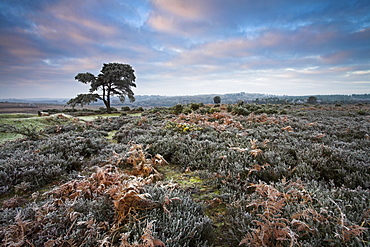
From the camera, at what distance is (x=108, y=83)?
25938 mm

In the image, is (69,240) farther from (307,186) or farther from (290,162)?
(290,162)

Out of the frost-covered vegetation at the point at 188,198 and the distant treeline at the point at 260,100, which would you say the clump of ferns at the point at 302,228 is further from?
the distant treeline at the point at 260,100

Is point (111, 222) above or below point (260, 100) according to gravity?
below

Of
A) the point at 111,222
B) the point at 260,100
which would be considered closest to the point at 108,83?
the point at 111,222

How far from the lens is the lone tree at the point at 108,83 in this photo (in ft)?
76.7

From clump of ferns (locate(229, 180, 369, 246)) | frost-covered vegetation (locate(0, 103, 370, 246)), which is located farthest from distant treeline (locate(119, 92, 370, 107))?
clump of ferns (locate(229, 180, 369, 246))

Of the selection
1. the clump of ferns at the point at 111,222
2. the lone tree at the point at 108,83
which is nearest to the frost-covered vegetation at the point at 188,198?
the clump of ferns at the point at 111,222

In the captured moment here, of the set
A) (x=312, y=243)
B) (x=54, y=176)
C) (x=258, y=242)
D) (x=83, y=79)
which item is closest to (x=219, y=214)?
(x=258, y=242)

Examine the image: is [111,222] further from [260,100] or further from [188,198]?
[260,100]

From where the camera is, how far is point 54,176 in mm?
3693

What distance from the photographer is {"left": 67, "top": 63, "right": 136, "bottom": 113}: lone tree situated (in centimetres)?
2339

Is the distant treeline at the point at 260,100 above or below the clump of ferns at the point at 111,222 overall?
above

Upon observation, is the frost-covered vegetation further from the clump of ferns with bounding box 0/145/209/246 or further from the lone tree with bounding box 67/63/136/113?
the lone tree with bounding box 67/63/136/113

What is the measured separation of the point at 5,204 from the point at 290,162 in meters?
5.37
